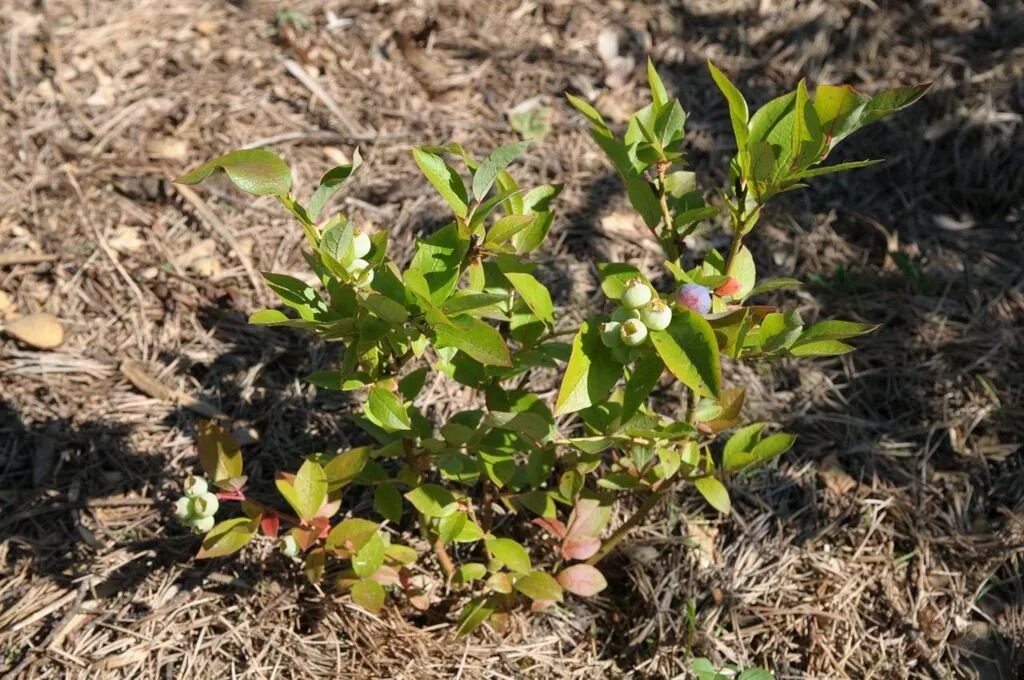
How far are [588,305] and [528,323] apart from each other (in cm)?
93

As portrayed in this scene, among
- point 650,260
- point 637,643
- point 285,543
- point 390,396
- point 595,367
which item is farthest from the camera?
point 650,260

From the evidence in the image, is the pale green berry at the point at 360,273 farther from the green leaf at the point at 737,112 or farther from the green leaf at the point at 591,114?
the green leaf at the point at 737,112

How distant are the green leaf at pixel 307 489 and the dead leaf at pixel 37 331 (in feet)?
3.35

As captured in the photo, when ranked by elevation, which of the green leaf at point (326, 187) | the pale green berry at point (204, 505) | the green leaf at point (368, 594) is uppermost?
the green leaf at point (326, 187)

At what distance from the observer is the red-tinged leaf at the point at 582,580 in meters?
1.76

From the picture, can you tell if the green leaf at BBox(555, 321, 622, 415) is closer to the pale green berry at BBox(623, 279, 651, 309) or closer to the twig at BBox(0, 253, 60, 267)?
the pale green berry at BBox(623, 279, 651, 309)

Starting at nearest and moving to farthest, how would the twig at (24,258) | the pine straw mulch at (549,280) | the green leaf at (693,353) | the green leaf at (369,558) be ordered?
the green leaf at (693,353)
the green leaf at (369,558)
the pine straw mulch at (549,280)
the twig at (24,258)

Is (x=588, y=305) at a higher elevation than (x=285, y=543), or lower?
lower

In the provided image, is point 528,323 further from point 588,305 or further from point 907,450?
point 907,450

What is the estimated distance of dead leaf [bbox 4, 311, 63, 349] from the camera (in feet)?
7.21

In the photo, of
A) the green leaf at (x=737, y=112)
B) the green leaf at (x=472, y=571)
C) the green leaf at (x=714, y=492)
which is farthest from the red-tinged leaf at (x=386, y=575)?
the green leaf at (x=737, y=112)

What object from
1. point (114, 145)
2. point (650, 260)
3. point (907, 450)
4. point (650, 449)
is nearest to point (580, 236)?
point (650, 260)

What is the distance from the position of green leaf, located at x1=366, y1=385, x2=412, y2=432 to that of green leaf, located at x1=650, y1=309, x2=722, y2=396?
1.51 ft

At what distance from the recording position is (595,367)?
49.7 inches
